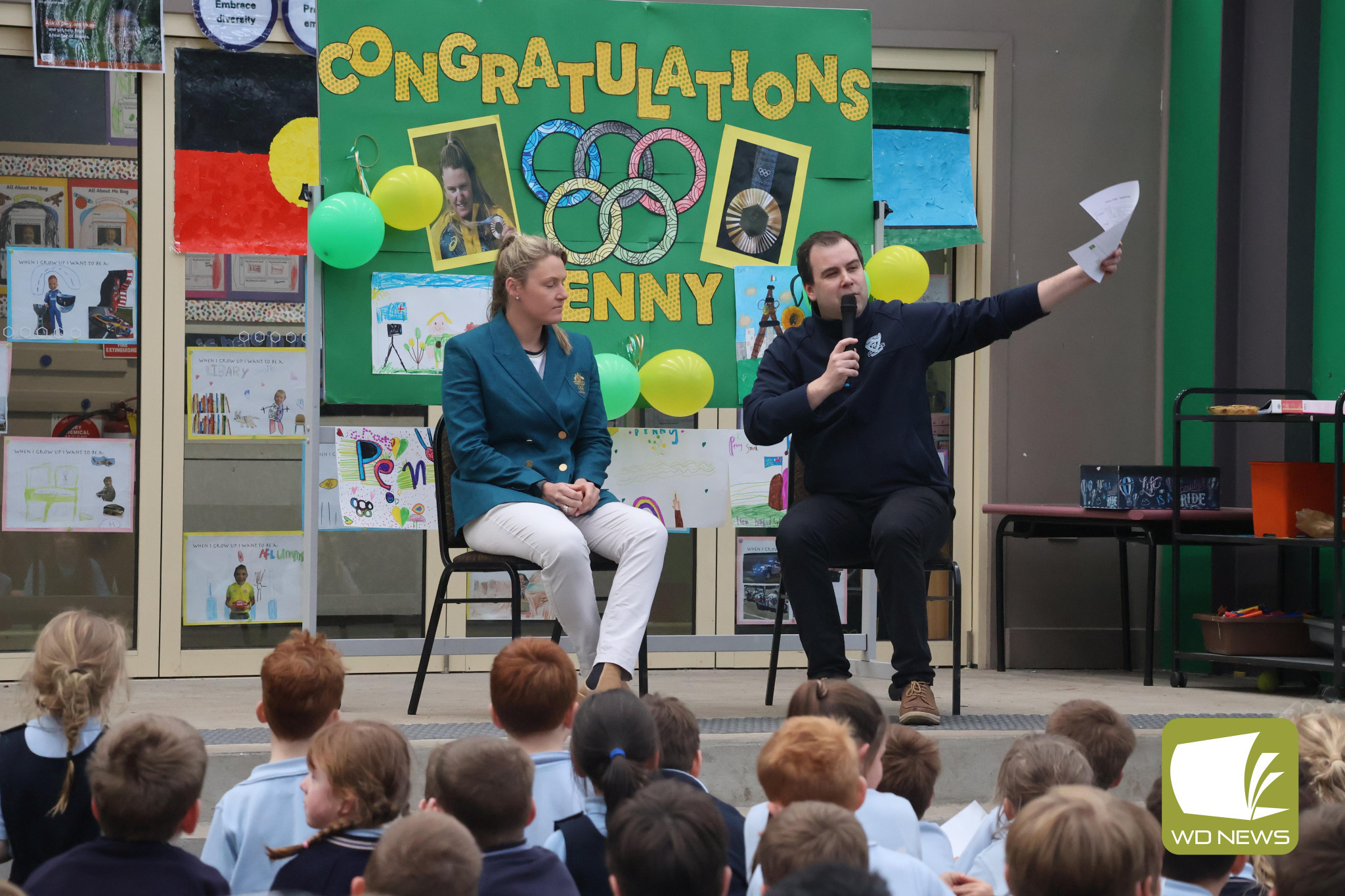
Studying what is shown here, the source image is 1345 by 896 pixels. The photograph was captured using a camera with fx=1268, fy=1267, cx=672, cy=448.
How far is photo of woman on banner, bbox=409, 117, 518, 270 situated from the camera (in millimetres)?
3590

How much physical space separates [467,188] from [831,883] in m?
2.92

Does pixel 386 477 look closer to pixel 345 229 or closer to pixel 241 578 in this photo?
pixel 345 229

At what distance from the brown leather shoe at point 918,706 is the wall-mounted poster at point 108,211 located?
2988 millimetres

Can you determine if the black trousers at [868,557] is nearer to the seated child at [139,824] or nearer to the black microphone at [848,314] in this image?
the black microphone at [848,314]

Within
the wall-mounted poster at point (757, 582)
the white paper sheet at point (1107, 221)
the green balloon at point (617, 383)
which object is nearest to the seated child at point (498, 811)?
the white paper sheet at point (1107, 221)

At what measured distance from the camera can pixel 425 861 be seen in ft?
4.00

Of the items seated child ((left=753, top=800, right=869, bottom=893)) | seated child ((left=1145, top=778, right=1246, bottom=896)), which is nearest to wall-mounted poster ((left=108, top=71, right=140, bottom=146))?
seated child ((left=753, top=800, right=869, bottom=893))

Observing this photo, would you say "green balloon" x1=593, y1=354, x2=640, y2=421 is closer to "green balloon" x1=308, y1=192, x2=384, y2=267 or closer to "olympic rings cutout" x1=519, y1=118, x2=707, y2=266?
"olympic rings cutout" x1=519, y1=118, x2=707, y2=266

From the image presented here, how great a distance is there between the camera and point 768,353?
3.36 metres

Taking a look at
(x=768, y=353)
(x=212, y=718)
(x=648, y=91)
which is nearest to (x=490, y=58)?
(x=648, y=91)

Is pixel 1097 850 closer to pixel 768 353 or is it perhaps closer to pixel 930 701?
pixel 930 701

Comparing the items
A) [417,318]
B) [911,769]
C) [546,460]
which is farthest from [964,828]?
[417,318]

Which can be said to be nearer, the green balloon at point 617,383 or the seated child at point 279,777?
the seated child at point 279,777

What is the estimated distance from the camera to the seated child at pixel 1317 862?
122cm
